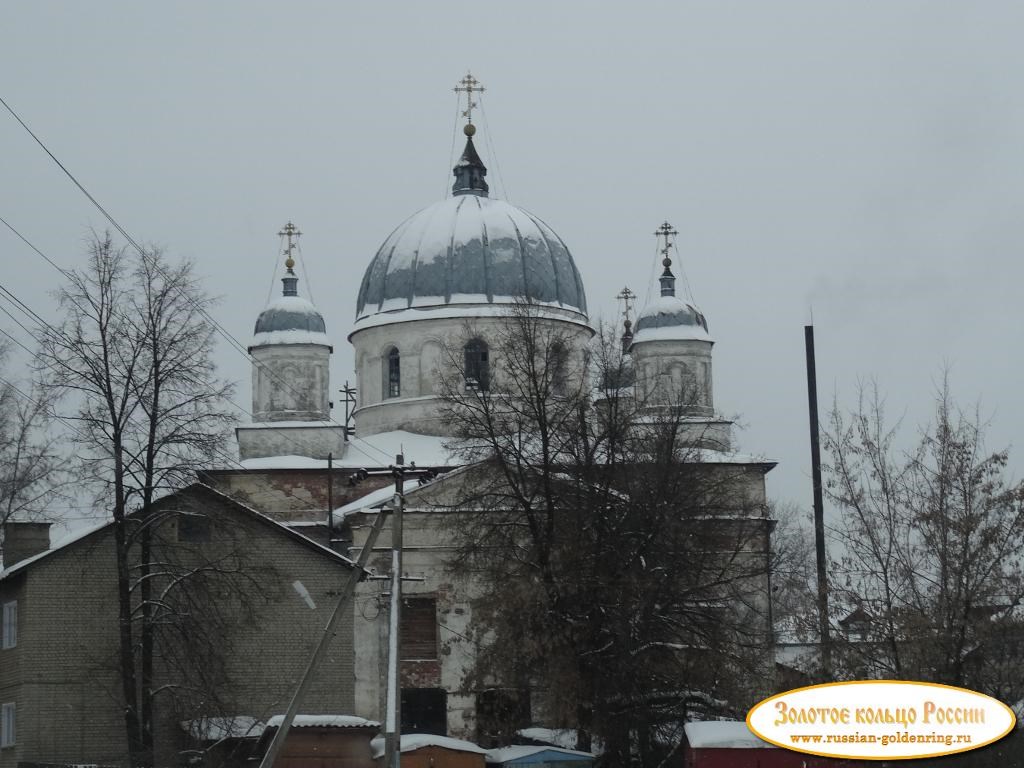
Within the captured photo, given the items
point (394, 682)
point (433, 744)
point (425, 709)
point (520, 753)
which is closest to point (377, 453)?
point (425, 709)

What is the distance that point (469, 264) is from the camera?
163 ft

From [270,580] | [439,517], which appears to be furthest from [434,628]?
[270,580]

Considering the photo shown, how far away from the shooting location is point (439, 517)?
40125 millimetres

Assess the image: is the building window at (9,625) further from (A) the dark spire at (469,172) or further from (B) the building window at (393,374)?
(A) the dark spire at (469,172)

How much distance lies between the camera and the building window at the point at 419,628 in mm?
40406

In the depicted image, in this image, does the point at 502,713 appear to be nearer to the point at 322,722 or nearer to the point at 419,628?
the point at 419,628

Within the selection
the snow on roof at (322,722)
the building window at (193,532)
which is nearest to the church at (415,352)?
the building window at (193,532)

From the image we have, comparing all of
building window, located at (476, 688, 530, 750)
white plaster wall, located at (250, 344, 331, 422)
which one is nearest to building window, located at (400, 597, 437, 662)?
building window, located at (476, 688, 530, 750)

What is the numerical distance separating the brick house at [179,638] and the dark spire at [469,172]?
19118mm

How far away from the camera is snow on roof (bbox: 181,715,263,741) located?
3206cm

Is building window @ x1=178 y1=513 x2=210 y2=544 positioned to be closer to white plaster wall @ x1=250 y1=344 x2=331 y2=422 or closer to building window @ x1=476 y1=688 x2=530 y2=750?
building window @ x1=476 y1=688 x2=530 y2=750

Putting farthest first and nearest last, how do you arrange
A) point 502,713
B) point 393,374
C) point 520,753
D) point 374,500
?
point 393,374
point 374,500
point 502,713
point 520,753

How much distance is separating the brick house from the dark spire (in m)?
19.1

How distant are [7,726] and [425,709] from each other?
9536mm
